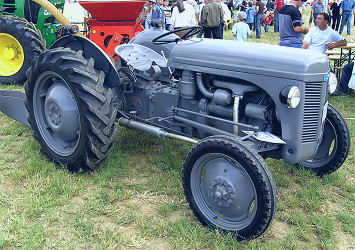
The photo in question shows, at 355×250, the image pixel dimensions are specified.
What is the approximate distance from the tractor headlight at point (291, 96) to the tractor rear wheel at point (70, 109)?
5.23 feet

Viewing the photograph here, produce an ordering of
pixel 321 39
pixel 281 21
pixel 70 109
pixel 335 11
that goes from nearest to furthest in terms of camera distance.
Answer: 1. pixel 70 109
2. pixel 281 21
3. pixel 321 39
4. pixel 335 11

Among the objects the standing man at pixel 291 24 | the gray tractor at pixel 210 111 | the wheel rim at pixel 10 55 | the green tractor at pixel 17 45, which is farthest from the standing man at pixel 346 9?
the wheel rim at pixel 10 55

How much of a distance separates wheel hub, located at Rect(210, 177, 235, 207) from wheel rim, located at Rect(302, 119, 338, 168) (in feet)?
4.63

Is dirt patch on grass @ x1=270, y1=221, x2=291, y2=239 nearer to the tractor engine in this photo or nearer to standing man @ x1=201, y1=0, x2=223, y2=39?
the tractor engine

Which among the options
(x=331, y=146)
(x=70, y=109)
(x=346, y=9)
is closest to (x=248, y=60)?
(x=331, y=146)

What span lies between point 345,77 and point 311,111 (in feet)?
15.3

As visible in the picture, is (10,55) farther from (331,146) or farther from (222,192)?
(331,146)

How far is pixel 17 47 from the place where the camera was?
6.80 m

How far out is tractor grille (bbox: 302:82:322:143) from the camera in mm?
2713

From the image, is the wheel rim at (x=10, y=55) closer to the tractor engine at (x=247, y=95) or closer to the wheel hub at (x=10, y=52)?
the wheel hub at (x=10, y=52)

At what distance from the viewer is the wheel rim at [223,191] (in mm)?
2607

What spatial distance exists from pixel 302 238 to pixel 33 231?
6.80 ft

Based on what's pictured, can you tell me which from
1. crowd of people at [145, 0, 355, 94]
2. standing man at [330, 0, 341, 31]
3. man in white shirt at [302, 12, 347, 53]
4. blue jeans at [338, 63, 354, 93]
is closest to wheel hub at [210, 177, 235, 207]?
crowd of people at [145, 0, 355, 94]

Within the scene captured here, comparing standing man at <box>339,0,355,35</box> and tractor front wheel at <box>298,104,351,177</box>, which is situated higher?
standing man at <box>339,0,355,35</box>
